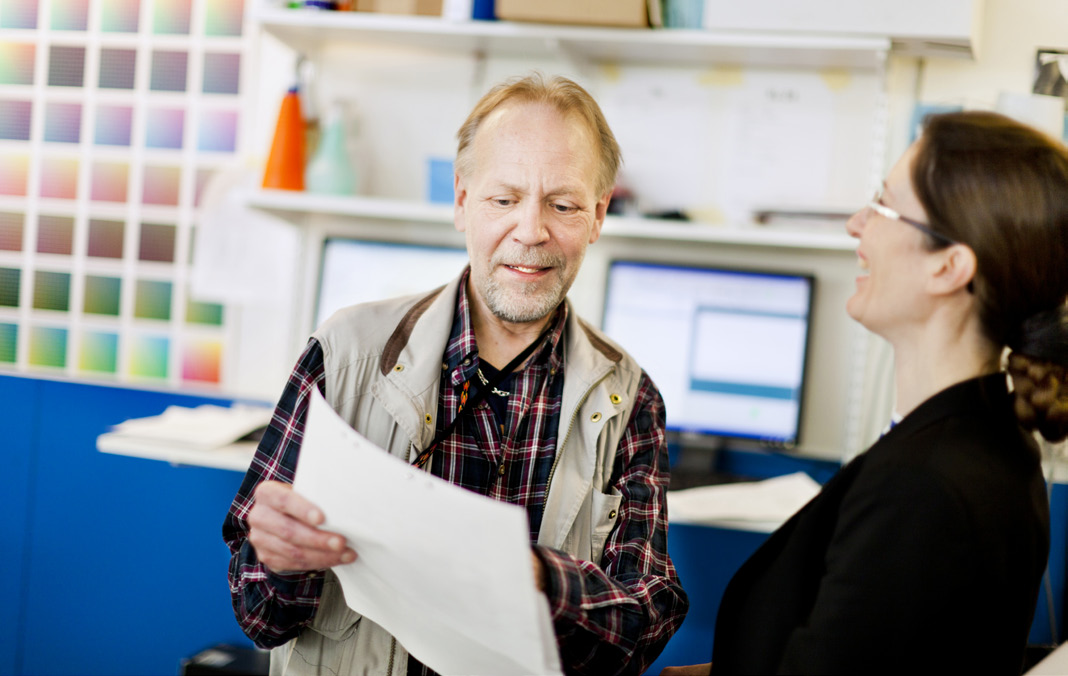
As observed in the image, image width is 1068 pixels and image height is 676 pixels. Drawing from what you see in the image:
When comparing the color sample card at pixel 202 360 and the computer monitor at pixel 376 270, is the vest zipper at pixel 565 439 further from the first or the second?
the color sample card at pixel 202 360

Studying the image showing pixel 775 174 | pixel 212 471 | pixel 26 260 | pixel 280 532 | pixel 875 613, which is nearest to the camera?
pixel 875 613

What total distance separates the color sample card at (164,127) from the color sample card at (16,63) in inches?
17.0

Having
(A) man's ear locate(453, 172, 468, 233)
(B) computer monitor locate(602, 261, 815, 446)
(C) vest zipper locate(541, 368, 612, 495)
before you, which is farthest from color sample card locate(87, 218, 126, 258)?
(C) vest zipper locate(541, 368, 612, 495)

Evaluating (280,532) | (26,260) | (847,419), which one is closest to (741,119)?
(847,419)

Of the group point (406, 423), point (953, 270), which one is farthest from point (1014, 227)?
point (406, 423)

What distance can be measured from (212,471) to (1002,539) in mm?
2228

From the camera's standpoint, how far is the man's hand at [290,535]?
40.3 inches

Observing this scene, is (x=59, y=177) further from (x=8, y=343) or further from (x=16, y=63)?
(x=8, y=343)

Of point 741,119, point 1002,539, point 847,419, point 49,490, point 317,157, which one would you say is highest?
point 741,119

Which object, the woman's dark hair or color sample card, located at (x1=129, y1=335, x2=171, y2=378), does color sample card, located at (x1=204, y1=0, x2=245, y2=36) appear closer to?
color sample card, located at (x1=129, y1=335, x2=171, y2=378)

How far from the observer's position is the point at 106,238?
9.32 feet

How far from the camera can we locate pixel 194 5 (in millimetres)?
2770

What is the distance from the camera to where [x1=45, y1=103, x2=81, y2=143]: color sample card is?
2844mm

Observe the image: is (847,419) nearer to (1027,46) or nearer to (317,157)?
(1027,46)
